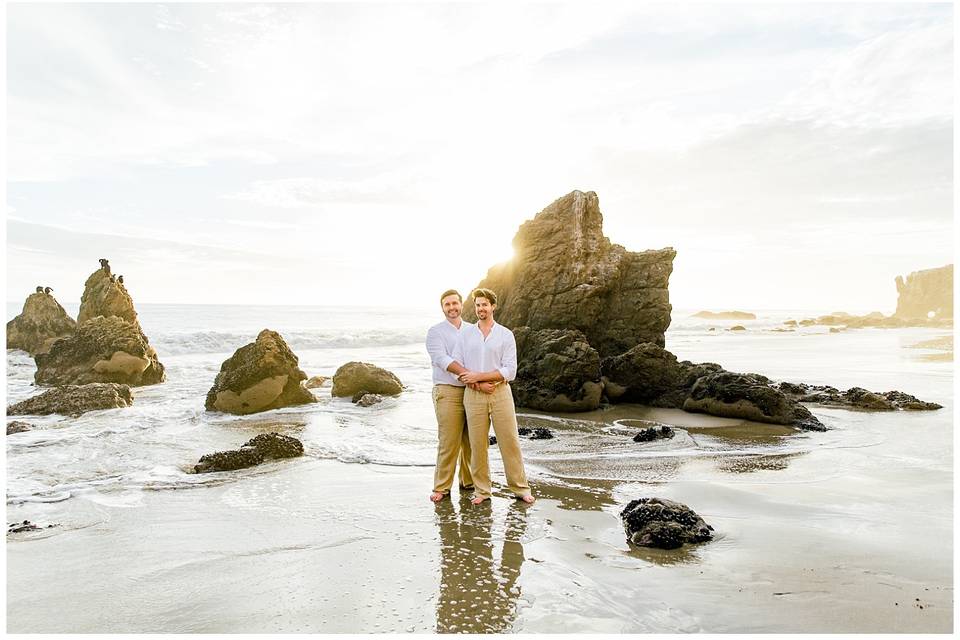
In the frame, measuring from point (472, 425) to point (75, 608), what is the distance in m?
3.60

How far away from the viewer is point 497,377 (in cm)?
622

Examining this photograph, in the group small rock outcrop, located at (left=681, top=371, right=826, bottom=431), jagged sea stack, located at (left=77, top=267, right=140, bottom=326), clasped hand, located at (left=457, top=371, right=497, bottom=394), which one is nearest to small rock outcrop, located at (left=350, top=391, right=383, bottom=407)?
small rock outcrop, located at (left=681, top=371, right=826, bottom=431)

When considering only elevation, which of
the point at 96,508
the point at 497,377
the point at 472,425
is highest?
the point at 497,377

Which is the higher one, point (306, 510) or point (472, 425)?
point (472, 425)

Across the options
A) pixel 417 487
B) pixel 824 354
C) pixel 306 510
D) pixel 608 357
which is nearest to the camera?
pixel 306 510

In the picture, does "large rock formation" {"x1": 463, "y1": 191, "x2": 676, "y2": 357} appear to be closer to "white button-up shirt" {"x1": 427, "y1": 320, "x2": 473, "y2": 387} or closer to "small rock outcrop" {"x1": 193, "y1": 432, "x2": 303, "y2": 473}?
"small rock outcrop" {"x1": 193, "y1": 432, "x2": 303, "y2": 473}

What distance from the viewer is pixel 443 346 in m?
6.44

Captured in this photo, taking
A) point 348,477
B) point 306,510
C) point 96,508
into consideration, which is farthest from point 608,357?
point 96,508

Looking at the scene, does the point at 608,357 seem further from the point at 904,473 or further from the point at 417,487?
the point at 417,487

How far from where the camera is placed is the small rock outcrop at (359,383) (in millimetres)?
15969

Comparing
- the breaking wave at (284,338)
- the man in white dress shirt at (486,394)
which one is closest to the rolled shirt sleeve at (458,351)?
the man in white dress shirt at (486,394)

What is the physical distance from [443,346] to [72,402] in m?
10.4

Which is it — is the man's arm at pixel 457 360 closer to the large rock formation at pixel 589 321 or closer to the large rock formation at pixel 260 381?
the large rock formation at pixel 589 321

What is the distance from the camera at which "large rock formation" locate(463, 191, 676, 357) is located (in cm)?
1588
